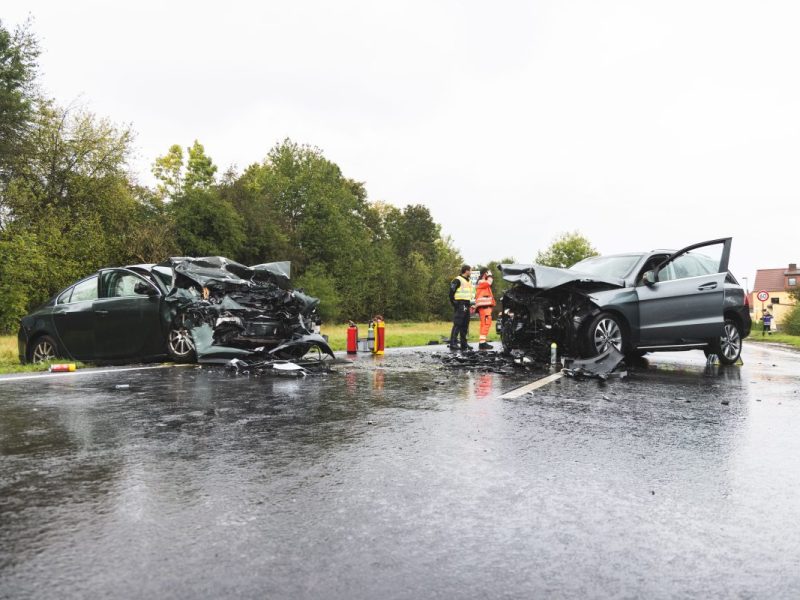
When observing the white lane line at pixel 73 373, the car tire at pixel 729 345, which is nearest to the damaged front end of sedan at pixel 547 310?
the car tire at pixel 729 345

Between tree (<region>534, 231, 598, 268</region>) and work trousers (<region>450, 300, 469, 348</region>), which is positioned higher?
tree (<region>534, 231, 598, 268</region>)

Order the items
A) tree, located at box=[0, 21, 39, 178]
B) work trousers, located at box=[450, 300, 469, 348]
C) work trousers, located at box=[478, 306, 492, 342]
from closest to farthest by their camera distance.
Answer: work trousers, located at box=[450, 300, 469, 348] → work trousers, located at box=[478, 306, 492, 342] → tree, located at box=[0, 21, 39, 178]

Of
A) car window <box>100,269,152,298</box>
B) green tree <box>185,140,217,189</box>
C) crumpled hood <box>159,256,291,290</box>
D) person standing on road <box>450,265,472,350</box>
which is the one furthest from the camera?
green tree <box>185,140,217,189</box>

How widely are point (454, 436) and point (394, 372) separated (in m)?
4.79

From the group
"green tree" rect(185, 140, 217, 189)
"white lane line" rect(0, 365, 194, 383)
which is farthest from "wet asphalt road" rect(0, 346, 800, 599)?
"green tree" rect(185, 140, 217, 189)

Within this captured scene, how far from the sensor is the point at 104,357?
10148mm

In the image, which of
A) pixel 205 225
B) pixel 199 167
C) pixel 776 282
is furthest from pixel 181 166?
pixel 776 282

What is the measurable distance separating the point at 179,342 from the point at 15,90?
22.7m

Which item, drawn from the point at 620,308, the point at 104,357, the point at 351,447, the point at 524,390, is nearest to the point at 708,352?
the point at 620,308

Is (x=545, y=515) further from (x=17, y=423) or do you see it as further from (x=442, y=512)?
(x=17, y=423)

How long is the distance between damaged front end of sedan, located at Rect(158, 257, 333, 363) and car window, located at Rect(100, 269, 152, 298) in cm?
55

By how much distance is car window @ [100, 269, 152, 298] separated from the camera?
10.2 meters

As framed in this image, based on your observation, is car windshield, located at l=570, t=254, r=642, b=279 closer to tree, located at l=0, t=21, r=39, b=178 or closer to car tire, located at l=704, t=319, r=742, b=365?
car tire, located at l=704, t=319, r=742, b=365

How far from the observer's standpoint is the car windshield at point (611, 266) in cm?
1076
